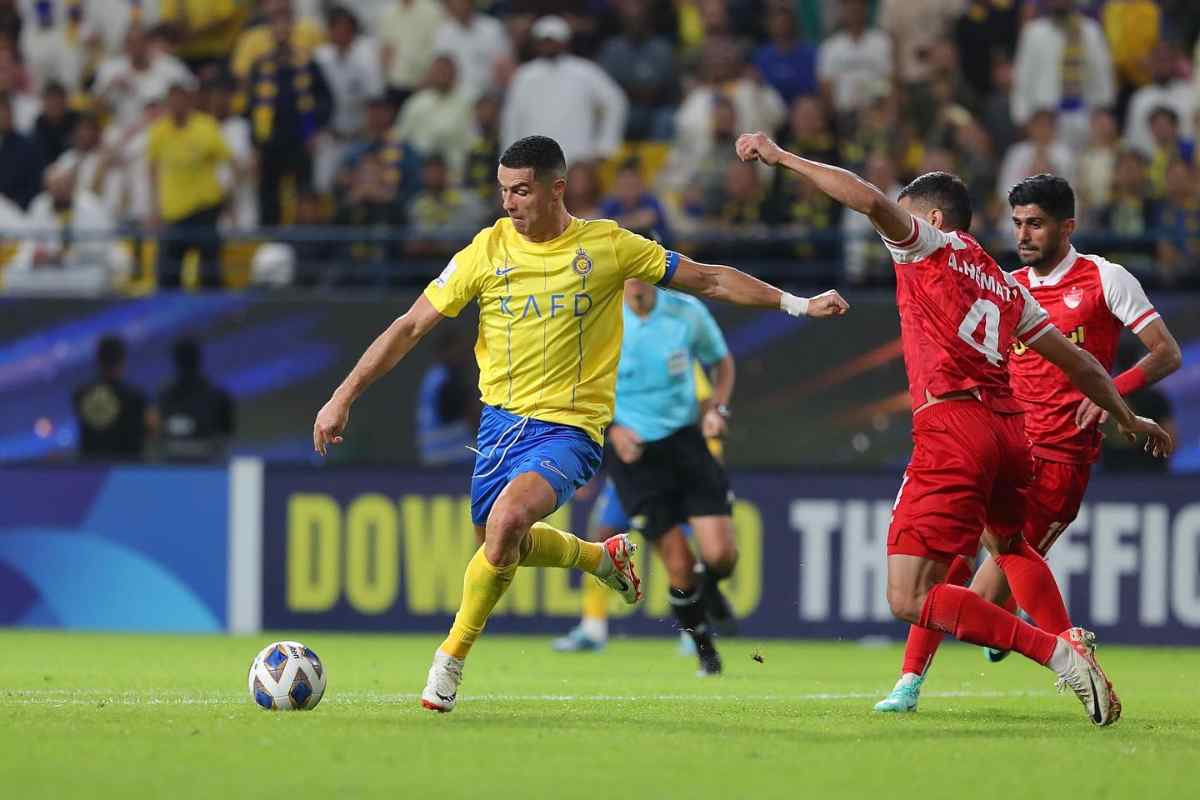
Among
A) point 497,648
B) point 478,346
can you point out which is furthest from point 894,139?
point 478,346

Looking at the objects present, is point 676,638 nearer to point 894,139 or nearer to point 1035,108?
point 894,139

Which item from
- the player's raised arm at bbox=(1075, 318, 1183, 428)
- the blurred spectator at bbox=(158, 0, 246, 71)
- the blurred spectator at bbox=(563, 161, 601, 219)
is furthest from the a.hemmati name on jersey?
the blurred spectator at bbox=(158, 0, 246, 71)

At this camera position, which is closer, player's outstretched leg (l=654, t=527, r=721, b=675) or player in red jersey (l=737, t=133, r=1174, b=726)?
player in red jersey (l=737, t=133, r=1174, b=726)

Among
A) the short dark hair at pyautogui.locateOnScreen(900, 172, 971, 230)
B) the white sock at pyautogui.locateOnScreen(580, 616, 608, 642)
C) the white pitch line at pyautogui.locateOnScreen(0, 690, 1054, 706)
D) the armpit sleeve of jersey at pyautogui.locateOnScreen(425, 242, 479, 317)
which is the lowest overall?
the white sock at pyautogui.locateOnScreen(580, 616, 608, 642)

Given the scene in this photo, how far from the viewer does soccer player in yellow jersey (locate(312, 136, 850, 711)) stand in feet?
28.1

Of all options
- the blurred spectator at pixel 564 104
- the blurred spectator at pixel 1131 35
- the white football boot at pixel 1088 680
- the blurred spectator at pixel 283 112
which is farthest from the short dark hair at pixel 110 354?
the white football boot at pixel 1088 680

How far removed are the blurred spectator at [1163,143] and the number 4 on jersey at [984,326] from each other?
390 inches

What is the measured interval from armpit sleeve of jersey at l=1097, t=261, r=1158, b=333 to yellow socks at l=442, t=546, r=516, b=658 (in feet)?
10.4

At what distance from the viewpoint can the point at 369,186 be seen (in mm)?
18562

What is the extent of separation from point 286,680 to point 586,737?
150 cm

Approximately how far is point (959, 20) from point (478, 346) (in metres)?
12.0

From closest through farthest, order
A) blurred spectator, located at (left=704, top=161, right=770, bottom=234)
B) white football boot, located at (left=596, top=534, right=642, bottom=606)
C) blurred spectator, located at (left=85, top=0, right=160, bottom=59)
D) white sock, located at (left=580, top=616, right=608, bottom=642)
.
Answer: white football boot, located at (left=596, top=534, right=642, bottom=606)
white sock, located at (left=580, top=616, right=608, bottom=642)
blurred spectator, located at (left=704, top=161, right=770, bottom=234)
blurred spectator, located at (left=85, top=0, right=160, bottom=59)

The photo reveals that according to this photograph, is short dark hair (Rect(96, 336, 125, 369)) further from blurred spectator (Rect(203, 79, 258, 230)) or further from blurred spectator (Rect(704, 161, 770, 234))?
blurred spectator (Rect(704, 161, 770, 234))

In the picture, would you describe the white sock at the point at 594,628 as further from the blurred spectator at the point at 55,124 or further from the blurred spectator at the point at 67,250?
the blurred spectator at the point at 55,124
